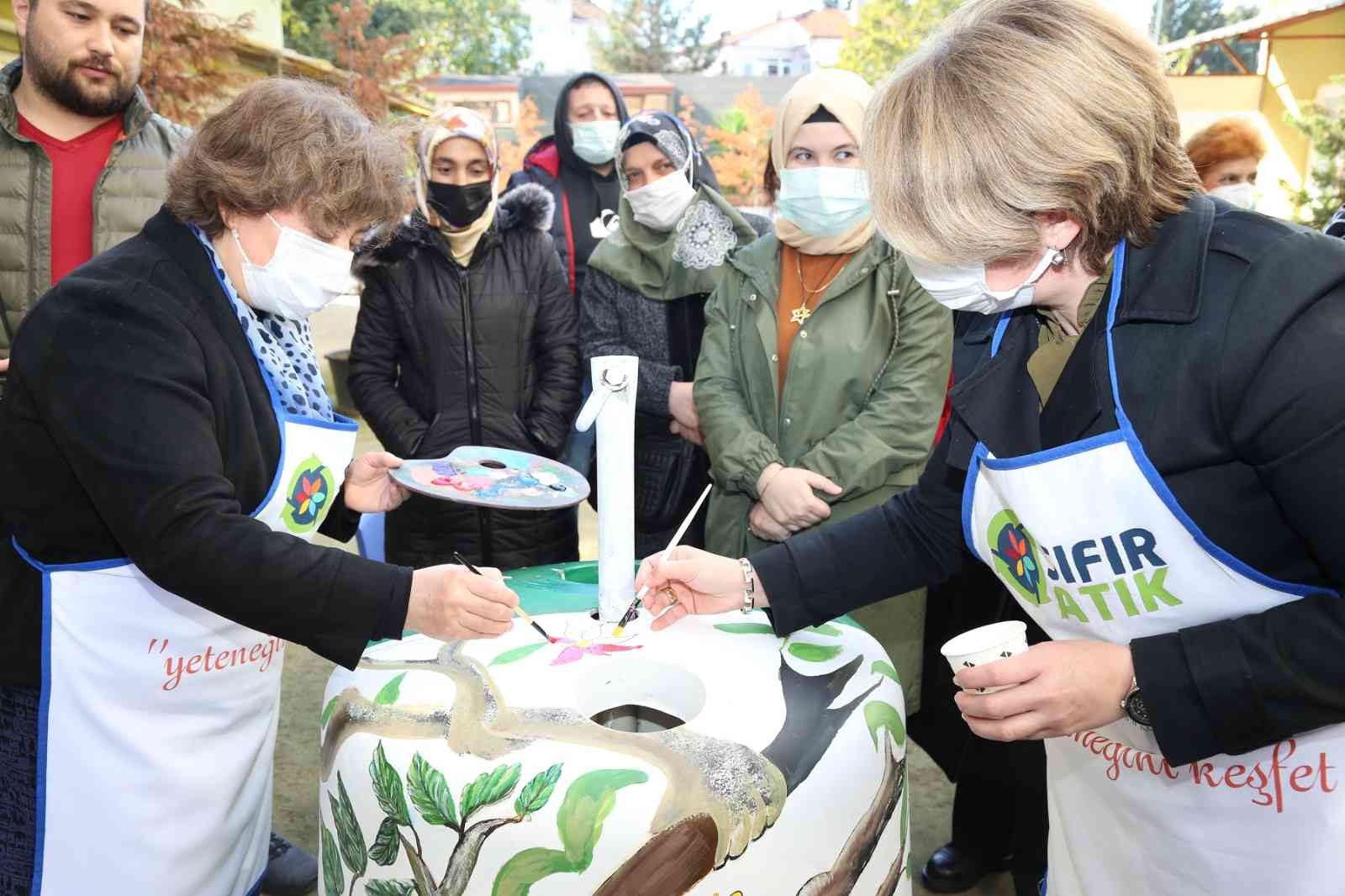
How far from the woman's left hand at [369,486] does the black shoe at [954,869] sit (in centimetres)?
163

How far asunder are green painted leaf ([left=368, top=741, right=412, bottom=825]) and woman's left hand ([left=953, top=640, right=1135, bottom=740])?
0.77 m

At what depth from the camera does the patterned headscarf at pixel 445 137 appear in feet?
10.3

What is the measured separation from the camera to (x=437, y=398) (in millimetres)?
3029

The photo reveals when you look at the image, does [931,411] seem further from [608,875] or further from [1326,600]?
[608,875]

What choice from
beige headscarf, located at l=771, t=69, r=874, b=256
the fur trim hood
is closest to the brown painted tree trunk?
beige headscarf, located at l=771, t=69, r=874, b=256

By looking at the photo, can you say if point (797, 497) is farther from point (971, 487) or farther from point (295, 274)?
point (295, 274)

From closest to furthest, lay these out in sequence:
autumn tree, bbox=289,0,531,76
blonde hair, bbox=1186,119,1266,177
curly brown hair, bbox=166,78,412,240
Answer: curly brown hair, bbox=166,78,412,240
blonde hair, bbox=1186,119,1266,177
autumn tree, bbox=289,0,531,76

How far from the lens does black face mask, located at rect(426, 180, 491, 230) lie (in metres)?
3.10

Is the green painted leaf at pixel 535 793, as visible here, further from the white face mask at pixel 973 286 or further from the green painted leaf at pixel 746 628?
the white face mask at pixel 973 286

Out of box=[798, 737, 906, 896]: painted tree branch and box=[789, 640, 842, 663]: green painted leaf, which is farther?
box=[789, 640, 842, 663]: green painted leaf

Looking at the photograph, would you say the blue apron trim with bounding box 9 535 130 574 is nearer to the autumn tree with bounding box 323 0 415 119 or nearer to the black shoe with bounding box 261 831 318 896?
the black shoe with bounding box 261 831 318 896

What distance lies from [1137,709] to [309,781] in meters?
2.55

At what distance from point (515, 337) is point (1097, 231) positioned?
2.06 metres

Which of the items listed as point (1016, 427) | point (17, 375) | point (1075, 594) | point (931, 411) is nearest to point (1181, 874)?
point (1075, 594)
